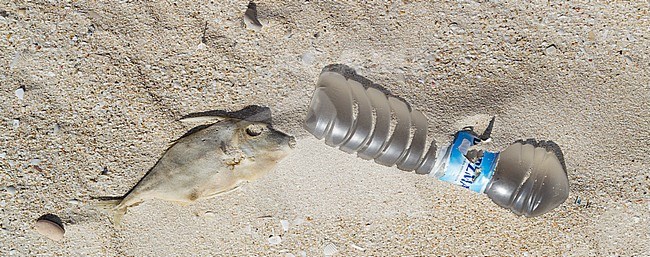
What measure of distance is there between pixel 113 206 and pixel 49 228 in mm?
301

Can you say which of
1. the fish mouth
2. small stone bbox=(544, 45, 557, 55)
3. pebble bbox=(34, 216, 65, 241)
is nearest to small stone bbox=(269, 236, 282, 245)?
the fish mouth

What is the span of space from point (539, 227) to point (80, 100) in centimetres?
202

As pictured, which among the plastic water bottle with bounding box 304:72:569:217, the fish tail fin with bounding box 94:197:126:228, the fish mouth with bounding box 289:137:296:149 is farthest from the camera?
the fish tail fin with bounding box 94:197:126:228

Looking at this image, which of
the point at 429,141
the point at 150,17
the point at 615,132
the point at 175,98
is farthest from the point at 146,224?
the point at 615,132

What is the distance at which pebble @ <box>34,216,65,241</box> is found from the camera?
2514mm

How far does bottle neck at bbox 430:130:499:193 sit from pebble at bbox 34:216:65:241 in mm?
1615

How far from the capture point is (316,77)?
97.3 inches

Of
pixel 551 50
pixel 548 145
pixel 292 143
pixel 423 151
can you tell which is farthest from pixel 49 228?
pixel 551 50

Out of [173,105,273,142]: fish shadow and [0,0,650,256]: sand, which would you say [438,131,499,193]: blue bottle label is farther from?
[173,105,273,142]: fish shadow

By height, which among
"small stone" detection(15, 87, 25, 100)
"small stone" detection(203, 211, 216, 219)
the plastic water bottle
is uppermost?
the plastic water bottle

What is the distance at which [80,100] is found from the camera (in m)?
2.47

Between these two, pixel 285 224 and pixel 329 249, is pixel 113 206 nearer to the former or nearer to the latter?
pixel 285 224

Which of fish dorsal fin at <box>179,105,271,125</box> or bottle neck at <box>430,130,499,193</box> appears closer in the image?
bottle neck at <box>430,130,499,193</box>

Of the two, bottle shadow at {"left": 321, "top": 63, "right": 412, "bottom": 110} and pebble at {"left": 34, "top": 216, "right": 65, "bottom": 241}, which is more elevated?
A: bottle shadow at {"left": 321, "top": 63, "right": 412, "bottom": 110}
